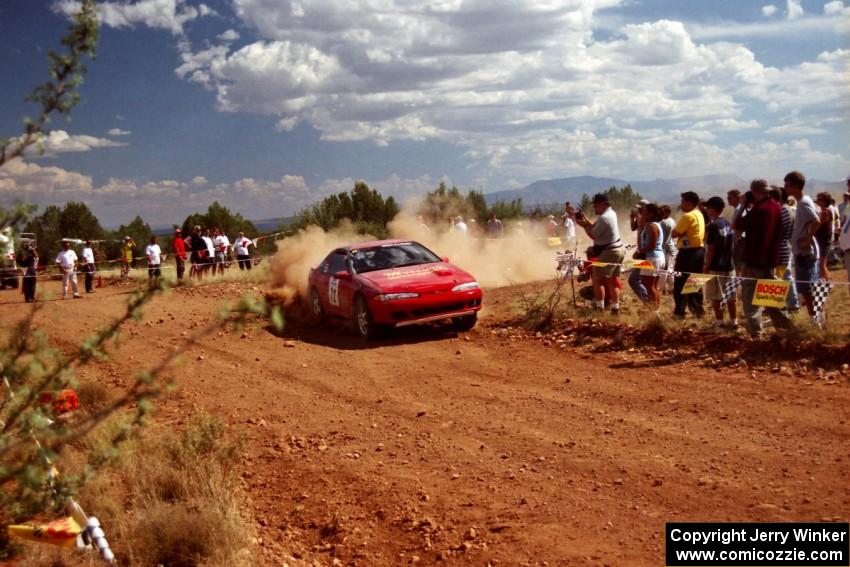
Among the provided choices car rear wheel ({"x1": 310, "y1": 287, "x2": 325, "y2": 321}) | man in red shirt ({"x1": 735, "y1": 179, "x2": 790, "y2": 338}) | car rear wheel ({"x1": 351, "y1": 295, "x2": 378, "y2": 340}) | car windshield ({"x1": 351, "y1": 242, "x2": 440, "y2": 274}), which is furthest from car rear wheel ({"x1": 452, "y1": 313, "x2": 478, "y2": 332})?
man in red shirt ({"x1": 735, "y1": 179, "x2": 790, "y2": 338})

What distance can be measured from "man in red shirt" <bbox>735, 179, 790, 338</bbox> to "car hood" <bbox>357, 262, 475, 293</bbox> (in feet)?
14.4

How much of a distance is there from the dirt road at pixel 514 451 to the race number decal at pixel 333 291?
2.49 m

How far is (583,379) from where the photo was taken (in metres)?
8.86

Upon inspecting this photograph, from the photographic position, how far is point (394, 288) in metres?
11.9

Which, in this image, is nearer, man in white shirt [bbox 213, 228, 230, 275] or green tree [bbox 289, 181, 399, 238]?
man in white shirt [bbox 213, 228, 230, 275]

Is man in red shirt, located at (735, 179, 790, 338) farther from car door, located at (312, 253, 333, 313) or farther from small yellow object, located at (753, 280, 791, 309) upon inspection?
car door, located at (312, 253, 333, 313)

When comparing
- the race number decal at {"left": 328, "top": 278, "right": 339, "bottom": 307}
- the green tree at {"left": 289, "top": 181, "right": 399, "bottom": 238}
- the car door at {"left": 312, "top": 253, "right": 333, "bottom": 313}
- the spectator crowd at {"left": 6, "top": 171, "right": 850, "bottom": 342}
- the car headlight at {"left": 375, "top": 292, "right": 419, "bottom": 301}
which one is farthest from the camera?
the green tree at {"left": 289, "top": 181, "right": 399, "bottom": 238}

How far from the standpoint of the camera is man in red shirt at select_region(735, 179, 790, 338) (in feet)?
30.3

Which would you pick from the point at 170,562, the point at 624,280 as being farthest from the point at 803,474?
the point at 624,280

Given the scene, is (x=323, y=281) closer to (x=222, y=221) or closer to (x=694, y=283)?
(x=694, y=283)

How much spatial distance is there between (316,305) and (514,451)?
27.1ft

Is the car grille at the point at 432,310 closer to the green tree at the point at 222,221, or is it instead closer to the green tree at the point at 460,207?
the green tree at the point at 460,207

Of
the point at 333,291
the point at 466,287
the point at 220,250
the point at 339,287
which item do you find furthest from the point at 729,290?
the point at 220,250

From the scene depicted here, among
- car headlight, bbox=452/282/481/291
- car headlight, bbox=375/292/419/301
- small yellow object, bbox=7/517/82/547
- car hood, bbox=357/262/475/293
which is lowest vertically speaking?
small yellow object, bbox=7/517/82/547
